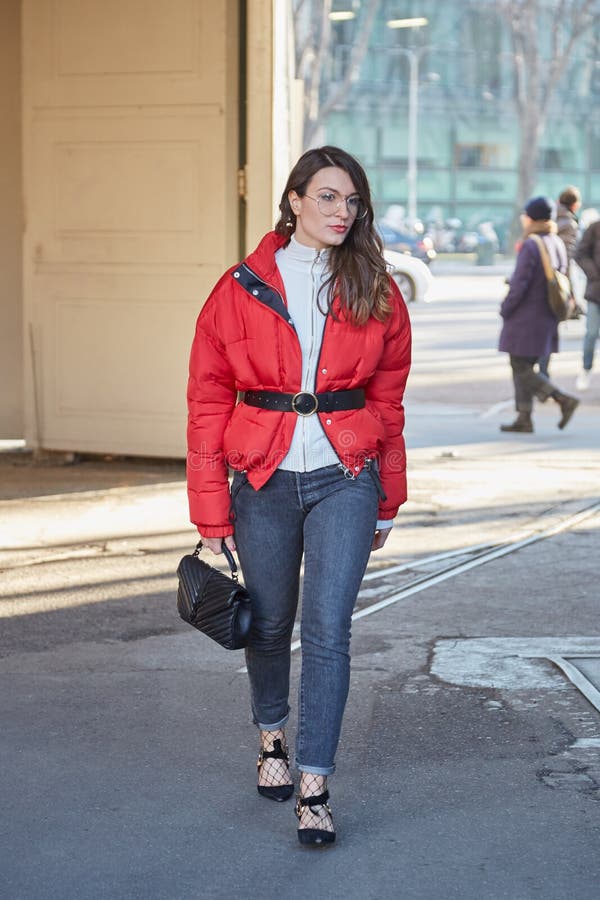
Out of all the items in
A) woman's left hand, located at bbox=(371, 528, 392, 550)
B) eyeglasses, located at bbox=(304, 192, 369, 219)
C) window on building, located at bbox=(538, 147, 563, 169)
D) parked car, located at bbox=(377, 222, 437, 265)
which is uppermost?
window on building, located at bbox=(538, 147, 563, 169)

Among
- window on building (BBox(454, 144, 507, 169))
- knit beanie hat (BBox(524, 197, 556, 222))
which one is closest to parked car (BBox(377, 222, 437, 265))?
window on building (BBox(454, 144, 507, 169))

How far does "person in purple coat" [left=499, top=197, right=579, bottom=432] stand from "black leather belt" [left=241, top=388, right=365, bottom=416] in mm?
8308

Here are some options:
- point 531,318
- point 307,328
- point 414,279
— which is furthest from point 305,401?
point 414,279

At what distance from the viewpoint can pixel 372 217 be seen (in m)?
4.42

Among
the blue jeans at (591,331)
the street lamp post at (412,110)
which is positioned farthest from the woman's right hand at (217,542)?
the street lamp post at (412,110)

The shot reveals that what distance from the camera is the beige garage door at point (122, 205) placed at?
1009cm

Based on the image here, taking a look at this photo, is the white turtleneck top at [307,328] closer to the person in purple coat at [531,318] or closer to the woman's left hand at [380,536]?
the woman's left hand at [380,536]

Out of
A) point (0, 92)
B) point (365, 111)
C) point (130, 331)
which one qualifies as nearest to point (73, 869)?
point (130, 331)

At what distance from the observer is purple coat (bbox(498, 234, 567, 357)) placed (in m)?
12.5

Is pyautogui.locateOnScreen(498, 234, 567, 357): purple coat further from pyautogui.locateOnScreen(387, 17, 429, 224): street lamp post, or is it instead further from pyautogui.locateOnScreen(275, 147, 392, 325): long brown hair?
pyautogui.locateOnScreen(387, 17, 429, 224): street lamp post

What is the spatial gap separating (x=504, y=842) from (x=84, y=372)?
701cm

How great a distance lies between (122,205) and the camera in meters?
10.5

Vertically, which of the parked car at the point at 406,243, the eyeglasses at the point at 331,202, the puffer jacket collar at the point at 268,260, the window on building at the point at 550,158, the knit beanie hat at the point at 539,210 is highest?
the window on building at the point at 550,158

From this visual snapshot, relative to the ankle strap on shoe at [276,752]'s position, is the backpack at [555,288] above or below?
above
